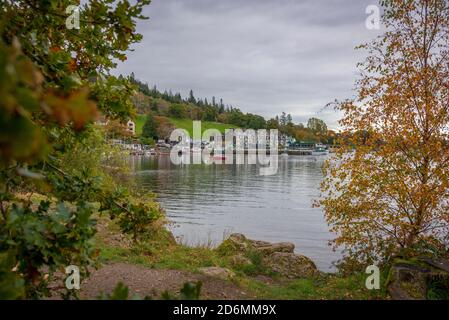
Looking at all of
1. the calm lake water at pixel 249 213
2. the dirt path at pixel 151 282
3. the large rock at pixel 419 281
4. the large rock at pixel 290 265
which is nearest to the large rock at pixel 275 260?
the large rock at pixel 290 265

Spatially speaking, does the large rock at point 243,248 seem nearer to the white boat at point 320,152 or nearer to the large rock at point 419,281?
the large rock at point 419,281

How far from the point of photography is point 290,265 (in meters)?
15.3

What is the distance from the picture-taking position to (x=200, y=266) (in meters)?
14.2

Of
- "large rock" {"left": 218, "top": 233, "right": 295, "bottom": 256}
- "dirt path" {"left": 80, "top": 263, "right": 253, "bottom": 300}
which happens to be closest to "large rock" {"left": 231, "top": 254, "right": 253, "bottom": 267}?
"large rock" {"left": 218, "top": 233, "right": 295, "bottom": 256}

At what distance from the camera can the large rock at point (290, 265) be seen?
48.4ft

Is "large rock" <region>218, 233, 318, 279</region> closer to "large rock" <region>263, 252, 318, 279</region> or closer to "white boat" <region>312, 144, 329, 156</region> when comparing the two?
"large rock" <region>263, 252, 318, 279</region>

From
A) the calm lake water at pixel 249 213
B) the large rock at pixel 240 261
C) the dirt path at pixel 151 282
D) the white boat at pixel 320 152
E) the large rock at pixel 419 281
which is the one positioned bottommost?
the calm lake water at pixel 249 213

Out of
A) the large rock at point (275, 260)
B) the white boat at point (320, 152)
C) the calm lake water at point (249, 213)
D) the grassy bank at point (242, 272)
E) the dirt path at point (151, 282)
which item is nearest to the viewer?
the dirt path at point (151, 282)

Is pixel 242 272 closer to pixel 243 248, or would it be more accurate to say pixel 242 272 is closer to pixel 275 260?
pixel 275 260

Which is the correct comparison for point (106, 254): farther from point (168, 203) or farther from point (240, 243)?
point (168, 203)

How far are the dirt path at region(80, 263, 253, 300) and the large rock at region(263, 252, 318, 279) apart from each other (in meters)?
3.72

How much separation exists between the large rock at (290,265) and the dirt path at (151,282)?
372cm

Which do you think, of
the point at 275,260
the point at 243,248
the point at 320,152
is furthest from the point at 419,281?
the point at 320,152
